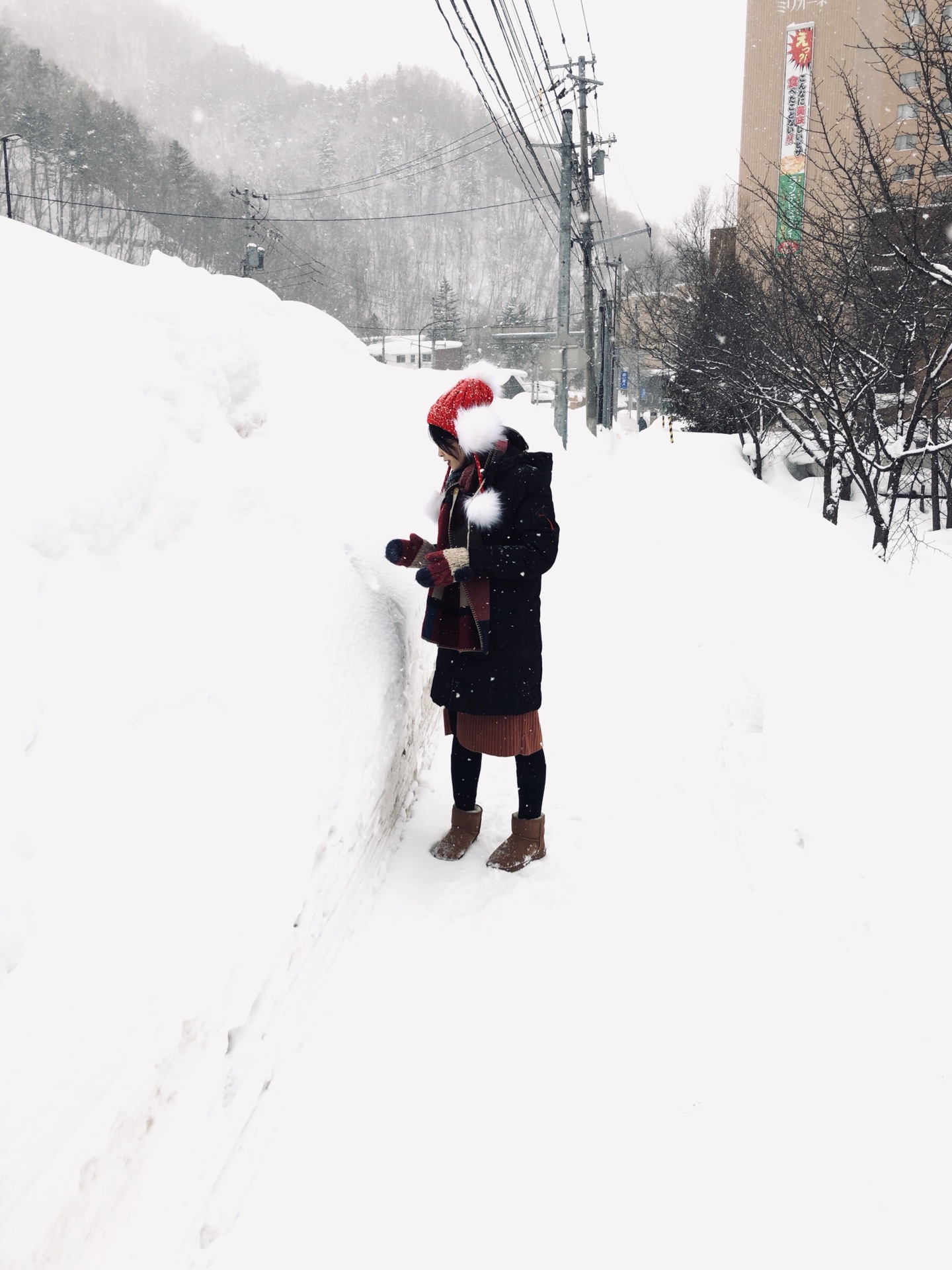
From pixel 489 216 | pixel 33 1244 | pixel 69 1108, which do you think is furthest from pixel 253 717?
pixel 489 216

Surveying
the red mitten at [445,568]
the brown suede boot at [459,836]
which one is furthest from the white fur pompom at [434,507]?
the brown suede boot at [459,836]

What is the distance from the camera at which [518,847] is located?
283 cm

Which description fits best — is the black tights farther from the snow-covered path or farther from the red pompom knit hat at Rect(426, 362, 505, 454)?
the red pompom knit hat at Rect(426, 362, 505, 454)

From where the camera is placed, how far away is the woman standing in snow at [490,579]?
8.21 ft

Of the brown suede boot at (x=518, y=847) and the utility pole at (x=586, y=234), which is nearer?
the brown suede boot at (x=518, y=847)

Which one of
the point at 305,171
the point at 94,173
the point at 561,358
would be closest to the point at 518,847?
the point at 561,358

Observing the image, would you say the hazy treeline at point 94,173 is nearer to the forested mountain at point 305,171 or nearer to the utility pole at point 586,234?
the forested mountain at point 305,171

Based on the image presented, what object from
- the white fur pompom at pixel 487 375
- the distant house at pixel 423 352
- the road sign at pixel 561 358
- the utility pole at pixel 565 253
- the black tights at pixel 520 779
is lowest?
the black tights at pixel 520 779

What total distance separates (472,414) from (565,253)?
16.8 m

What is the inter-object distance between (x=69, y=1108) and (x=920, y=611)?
5369 millimetres

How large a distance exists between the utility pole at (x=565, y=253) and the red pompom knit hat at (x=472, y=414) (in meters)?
14.7

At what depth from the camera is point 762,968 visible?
2.39 metres

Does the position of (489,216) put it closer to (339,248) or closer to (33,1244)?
(339,248)

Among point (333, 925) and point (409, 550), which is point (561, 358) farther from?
point (333, 925)
